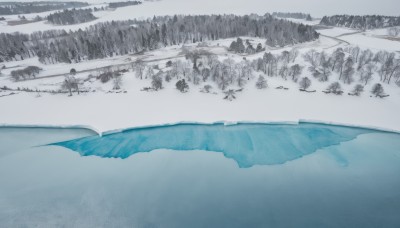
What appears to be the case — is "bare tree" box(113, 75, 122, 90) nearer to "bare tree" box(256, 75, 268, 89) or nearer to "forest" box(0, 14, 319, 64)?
"bare tree" box(256, 75, 268, 89)

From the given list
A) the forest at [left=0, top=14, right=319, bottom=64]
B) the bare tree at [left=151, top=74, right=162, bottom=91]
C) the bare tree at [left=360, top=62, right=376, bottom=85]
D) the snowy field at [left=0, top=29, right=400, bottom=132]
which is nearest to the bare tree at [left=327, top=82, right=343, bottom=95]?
the snowy field at [left=0, top=29, right=400, bottom=132]

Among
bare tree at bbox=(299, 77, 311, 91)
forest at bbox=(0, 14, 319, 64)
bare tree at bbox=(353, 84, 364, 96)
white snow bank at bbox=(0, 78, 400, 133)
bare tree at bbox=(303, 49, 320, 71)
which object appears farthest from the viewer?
forest at bbox=(0, 14, 319, 64)

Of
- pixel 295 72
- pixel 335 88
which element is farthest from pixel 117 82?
pixel 335 88

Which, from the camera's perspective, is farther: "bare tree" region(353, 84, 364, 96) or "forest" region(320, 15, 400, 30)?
"forest" region(320, 15, 400, 30)

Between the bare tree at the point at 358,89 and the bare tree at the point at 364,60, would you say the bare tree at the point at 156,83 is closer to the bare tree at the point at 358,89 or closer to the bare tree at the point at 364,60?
the bare tree at the point at 358,89

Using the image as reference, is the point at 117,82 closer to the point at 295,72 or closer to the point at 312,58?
the point at 295,72

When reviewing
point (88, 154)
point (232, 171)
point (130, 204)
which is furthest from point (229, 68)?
point (130, 204)
